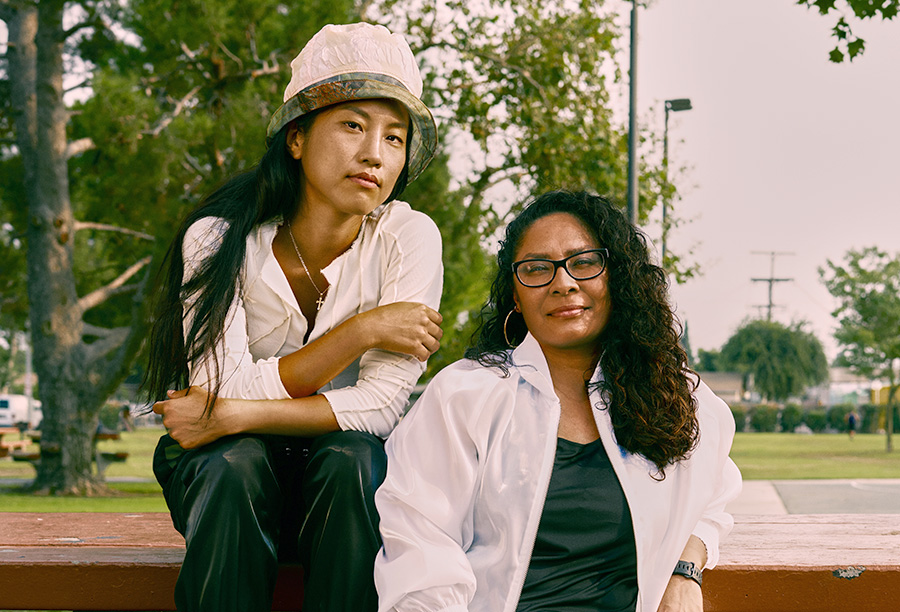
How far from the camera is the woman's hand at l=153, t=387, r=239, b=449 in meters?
2.21

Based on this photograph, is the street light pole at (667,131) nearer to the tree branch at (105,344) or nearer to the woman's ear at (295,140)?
the tree branch at (105,344)

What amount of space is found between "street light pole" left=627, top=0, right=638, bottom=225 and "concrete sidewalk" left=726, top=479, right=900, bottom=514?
13.1 feet

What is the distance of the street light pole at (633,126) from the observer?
12.0 meters

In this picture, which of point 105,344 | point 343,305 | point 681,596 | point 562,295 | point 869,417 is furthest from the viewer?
point 869,417

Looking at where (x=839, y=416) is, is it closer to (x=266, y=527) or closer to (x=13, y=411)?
(x=13, y=411)

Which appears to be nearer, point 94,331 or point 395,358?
point 395,358

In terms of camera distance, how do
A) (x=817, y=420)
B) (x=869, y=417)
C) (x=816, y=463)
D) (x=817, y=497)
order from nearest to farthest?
(x=817, y=497) → (x=816, y=463) → (x=869, y=417) → (x=817, y=420)

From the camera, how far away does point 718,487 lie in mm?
2338

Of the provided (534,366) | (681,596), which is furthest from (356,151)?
(681,596)

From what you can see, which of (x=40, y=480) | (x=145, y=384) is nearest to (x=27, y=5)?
(x=40, y=480)

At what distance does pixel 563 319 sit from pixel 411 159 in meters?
0.76

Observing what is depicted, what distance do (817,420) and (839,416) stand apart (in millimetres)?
1267

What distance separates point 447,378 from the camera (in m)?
2.16

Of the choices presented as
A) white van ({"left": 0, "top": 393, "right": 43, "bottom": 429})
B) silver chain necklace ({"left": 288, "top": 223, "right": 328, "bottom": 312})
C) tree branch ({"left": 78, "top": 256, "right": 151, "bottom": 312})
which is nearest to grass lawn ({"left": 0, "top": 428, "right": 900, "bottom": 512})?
tree branch ({"left": 78, "top": 256, "right": 151, "bottom": 312})
